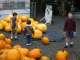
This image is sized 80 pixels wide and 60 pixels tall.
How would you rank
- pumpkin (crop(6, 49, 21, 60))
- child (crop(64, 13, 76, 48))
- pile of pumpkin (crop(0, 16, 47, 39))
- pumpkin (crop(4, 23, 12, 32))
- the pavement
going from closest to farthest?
pumpkin (crop(6, 49, 21, 60)), the pavement, child (crop(64, 13, 76, 48)), pile of pumpkin (crop(0, 16, 47, 39)), pumpkin (crop(4, 23, 12, 32))

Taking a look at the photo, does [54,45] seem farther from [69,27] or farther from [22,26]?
[22,26]

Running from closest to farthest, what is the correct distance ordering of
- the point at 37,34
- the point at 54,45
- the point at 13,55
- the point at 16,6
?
the point at 13,55
the point at 54,45
the point at 37,34
the point at 16,6

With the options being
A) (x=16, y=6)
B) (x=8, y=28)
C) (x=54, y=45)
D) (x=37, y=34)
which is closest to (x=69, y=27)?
(x=54, y=45)

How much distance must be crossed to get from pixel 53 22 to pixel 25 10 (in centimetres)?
232

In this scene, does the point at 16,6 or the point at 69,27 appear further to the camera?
the point at 16,6

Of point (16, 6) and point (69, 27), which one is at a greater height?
point (16, 6)

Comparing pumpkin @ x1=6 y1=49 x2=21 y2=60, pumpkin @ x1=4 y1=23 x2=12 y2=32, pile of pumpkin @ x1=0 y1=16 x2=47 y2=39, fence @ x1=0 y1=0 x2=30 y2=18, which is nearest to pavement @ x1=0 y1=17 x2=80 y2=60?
pile of pumpkin @ x1=0 y1=16 x2=47 y2=39

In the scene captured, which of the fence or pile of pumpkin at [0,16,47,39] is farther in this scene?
the fence

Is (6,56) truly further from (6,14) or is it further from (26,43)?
(6,14)

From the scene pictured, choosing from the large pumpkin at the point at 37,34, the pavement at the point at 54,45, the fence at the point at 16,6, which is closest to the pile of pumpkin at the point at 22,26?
the large pumpkin at the point at 37,34

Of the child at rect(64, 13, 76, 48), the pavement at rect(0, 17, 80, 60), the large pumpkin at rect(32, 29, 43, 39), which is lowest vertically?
the pavement at rect(0, 17, 80, 60)

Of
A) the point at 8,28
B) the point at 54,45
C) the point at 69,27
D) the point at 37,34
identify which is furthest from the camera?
the point at 8,28

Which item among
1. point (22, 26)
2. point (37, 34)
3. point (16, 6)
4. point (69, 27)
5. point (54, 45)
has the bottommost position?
point (54, 45)

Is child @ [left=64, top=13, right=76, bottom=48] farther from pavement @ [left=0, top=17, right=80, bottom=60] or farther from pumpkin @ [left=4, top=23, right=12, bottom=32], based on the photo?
pumpkin @ [left=4, top=23, right=12, bottom=32]
